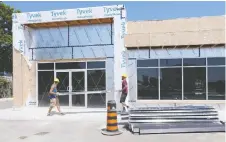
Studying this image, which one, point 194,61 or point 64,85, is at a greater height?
point 194,61

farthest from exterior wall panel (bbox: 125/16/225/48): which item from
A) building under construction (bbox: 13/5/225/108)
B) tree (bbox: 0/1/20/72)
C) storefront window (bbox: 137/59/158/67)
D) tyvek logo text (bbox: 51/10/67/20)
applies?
tree (bbox: 0/1/20/72)

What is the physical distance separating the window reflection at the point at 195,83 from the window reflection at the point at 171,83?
1.09ft

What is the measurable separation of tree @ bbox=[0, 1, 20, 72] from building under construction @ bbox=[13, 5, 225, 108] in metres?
14.0

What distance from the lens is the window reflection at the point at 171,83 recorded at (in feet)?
52.6

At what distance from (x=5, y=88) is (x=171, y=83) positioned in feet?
63.4

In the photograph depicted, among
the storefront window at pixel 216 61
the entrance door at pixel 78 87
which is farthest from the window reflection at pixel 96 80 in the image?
the storefront window at pixel 216 61

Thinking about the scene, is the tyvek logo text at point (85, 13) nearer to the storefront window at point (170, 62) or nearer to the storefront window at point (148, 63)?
the storefront window at point (148, 63)

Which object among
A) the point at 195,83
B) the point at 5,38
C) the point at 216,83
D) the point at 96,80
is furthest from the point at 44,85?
the point at 5,38

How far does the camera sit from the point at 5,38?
1172 inches

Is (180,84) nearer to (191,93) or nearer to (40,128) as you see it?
(191,93)

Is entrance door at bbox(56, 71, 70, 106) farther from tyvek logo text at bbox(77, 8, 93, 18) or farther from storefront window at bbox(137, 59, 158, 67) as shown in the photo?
storefront window at bbox(137, 59, 158, 67)

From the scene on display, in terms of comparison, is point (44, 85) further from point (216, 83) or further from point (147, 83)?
point (216, 83)

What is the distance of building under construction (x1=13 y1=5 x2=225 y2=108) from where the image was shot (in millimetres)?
15266

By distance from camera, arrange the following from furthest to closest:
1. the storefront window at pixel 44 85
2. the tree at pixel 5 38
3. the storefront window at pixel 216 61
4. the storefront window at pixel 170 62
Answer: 1. the tree at pixel 5 38
2. the storefront window at pixel 44 85
3. the storefront window at pixel 170 62
4. the storefront window at pixel 216 61
